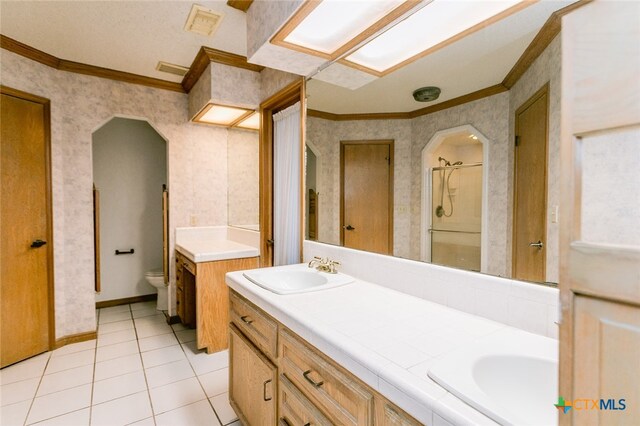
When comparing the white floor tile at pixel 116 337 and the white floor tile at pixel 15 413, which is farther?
the white floor tile at pixel 116 337

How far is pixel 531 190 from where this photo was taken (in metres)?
1.00

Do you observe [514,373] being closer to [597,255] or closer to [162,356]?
[597,255]

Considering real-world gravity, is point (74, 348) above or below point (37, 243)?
below

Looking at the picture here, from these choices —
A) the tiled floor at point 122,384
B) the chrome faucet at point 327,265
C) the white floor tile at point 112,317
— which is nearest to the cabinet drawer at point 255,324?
the chrome faucet at point 327,265

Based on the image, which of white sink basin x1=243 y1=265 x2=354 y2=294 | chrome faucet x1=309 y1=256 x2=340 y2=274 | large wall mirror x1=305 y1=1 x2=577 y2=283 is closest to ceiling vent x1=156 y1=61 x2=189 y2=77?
large wall mirror x1=305 y1=1 x2=577 y2=283

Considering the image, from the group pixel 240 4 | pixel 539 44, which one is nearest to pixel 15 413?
pixel 240 4

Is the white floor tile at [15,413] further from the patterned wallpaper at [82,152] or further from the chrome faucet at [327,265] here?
the chrome faucet at [327,265]

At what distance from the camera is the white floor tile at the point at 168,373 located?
222 centimetres

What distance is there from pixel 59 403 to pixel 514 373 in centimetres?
263

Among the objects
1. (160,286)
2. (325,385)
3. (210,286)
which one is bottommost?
(160,286)

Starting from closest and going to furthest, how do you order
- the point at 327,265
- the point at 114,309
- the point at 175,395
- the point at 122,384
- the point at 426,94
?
1. the point at 426,94
2. the point at 327,265
3. the point at 175,395
4. the point at 122,384
5. the point at 114,309

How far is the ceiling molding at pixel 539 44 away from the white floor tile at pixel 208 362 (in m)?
2.64

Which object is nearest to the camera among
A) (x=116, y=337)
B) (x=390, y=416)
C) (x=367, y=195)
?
(x=390, y=416)

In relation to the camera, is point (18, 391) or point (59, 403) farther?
point (18, 391)
